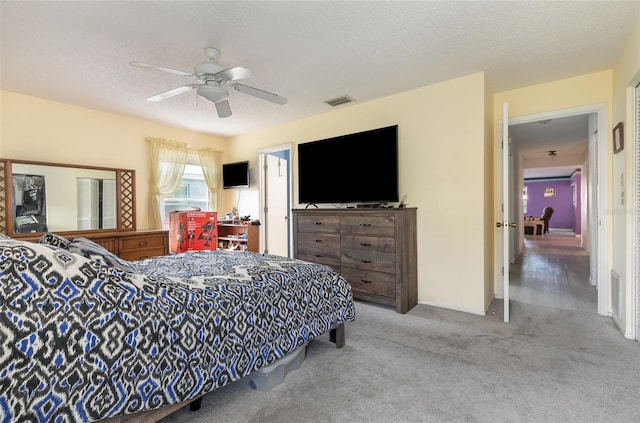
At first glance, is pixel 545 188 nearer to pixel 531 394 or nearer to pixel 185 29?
pixel 531 394

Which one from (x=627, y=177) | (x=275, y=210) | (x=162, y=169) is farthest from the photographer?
(x=275, y=210)

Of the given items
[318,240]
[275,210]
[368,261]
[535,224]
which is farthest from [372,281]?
[535,224]

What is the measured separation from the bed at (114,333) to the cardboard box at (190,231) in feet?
10.5

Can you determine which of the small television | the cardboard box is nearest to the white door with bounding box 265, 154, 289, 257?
the small television

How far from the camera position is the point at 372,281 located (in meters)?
3.32

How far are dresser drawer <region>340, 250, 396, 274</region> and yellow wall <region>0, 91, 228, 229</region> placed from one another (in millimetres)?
3223

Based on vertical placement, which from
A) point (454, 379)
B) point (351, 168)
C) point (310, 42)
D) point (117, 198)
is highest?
point (310, 42)

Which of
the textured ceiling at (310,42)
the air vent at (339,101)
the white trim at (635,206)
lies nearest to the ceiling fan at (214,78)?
the textured ceiling at (310,42)

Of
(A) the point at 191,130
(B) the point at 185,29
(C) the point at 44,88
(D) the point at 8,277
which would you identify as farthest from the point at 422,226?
(C) the point at 44,88

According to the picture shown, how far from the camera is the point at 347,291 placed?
7.82 ft

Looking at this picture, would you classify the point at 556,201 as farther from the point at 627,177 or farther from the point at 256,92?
the point at 256,92

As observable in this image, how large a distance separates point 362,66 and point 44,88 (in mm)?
3477

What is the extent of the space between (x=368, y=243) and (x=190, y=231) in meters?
3.05

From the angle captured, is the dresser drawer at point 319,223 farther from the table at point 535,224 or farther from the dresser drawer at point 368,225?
the table at point 535,224
